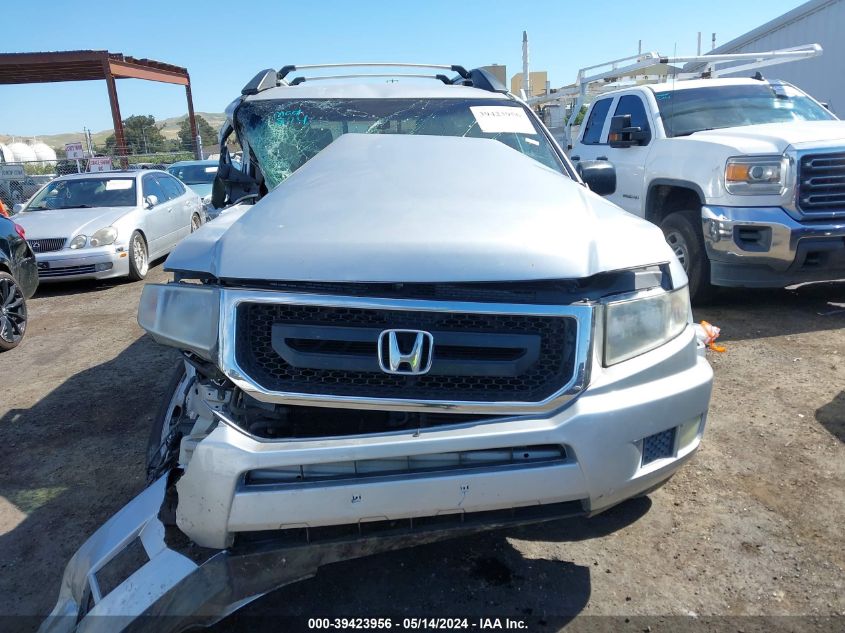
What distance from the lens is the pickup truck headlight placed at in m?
2.01

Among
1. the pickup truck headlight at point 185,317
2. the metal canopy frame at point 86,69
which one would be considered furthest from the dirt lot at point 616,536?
the metal canopy frame at point 86,69

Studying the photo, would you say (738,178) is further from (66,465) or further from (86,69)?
(86,69)

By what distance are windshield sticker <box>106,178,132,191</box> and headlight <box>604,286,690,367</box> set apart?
9.45m

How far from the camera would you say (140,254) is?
9.24 meters

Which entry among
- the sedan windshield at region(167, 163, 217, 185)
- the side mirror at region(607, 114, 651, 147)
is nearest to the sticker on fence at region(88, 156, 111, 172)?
the sedan windshield at region(167, 163, 217, 185)

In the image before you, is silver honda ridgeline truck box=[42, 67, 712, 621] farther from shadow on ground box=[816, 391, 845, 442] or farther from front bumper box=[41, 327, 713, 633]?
shadow on ground box=[816, 391, 845, 442]

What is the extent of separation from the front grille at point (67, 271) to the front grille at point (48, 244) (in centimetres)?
27

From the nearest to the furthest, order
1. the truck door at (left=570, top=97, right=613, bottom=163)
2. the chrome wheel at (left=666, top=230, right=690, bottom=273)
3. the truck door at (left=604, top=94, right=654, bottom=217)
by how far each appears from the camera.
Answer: the chrome wheel at (left=666, top=230, right=690, bottom=273), the truck door at (left=604, top=94, right=654, bottom=217), the truck door at (left=570, top=97, right=613, bottom=163)

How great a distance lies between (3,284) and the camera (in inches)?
242

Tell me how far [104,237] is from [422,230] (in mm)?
7783

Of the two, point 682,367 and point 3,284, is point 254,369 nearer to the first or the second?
point 682,367

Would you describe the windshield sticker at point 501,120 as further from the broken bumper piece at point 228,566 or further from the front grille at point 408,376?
the broken bumper piece at point 228,566

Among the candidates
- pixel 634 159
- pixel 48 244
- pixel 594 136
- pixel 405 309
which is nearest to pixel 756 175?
pixel 634 159

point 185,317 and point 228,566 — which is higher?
point 185,317
